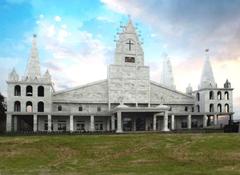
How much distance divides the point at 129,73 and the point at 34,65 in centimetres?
1741

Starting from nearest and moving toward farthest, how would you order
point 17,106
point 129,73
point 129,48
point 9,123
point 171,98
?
1. point 9,123
2. point 17,106
3. point 129,73
4. point 129,48
5. point 171,98

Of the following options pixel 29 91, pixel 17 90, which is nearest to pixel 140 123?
pixel 29 91

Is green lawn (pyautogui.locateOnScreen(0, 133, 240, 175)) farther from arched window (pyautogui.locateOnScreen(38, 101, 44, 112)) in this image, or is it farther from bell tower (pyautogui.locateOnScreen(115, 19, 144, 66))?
bell tower (pyautogui.locateOnScreen(115, 19, 144, 66))

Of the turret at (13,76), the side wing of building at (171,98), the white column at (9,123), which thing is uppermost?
the turret at (13,76)

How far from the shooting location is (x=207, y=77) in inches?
2702

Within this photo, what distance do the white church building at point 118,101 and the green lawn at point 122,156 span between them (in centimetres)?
2252

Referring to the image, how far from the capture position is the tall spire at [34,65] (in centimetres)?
5977

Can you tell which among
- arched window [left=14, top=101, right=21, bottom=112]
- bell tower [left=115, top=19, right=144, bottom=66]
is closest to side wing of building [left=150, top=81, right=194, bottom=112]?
bell tower [left=115, top=19, right=144, bottom=66]

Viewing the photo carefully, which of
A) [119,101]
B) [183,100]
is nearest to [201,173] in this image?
[119,101]

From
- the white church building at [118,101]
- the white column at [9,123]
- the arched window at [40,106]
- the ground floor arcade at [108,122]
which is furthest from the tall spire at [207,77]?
the white column at [9,123]

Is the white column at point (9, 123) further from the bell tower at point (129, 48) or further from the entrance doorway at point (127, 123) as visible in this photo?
the bell tower at point (129, 48)

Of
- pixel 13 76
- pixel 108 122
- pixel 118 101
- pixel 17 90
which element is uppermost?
pixel 13 76

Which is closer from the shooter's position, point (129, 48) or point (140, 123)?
point (129, 48)

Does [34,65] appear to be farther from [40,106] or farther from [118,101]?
[118,101]
